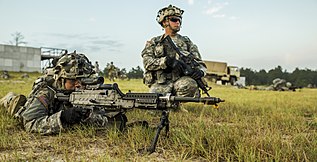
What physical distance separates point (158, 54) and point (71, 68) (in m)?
2.06

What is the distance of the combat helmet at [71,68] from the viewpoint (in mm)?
3857

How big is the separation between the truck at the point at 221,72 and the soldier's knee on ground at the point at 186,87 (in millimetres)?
23655

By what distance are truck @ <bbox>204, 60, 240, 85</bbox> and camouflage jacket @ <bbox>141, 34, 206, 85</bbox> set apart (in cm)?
2327

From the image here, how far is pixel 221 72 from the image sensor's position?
2947cm

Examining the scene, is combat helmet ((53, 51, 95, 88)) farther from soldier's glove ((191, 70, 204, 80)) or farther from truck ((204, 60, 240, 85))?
truck ((204, 60, 240, 85))

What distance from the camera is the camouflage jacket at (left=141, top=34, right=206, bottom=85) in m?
5.46

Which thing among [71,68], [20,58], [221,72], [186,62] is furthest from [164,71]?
[20,58]

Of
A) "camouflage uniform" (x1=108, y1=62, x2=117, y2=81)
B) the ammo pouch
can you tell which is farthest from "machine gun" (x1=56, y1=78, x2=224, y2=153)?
"camouflage uniform" (x1=108, y1=62, x2=117, y2=81)

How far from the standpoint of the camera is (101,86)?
132 inches

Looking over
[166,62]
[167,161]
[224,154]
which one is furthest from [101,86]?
[166,62]

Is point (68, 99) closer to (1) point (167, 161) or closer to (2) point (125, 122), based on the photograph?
(2) point (125, 122)

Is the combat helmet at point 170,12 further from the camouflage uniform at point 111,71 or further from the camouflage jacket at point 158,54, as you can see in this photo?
the camouflage uniform at point 111,71

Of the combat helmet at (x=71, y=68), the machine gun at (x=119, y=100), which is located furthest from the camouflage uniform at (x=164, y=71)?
the machine gun at (x=119, y=100)

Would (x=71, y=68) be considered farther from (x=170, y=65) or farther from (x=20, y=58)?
(x=20, y=58)
